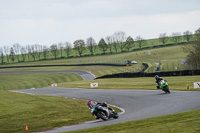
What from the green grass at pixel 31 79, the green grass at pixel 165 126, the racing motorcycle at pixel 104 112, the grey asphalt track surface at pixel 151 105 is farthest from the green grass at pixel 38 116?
the green grass at pixel 31 79

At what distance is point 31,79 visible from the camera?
3376 inches

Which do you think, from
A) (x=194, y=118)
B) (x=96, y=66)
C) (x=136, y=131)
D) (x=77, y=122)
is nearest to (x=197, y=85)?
(x=77, y=122)

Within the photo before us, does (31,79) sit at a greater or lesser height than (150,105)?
lesser

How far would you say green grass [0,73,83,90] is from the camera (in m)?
76.8

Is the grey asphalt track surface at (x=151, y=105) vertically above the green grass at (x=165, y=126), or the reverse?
the green grass at (x=165, y=126)

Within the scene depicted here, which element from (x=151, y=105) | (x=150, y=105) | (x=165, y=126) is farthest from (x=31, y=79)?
(x=165, y=126)

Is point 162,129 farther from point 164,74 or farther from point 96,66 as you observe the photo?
point 96,66

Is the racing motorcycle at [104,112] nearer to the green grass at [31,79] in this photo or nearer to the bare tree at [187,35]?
the green grass at [31,79]

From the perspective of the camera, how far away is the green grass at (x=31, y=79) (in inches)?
3024

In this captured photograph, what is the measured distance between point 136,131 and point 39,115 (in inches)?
445

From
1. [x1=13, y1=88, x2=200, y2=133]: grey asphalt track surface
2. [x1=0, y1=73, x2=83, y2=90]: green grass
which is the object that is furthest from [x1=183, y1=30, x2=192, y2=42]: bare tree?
[x1=13, y1=88, x2=200, y2=133]: grey asphalt track surface

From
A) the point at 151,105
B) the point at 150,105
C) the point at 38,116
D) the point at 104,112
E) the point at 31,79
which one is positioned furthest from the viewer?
the point at 31,79

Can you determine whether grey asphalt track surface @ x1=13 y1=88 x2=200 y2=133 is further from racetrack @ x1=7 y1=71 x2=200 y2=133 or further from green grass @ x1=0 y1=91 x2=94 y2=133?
green grass @ x1=0 y1=91 x2=94 y2=133

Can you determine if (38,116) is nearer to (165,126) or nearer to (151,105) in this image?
(151,105)
